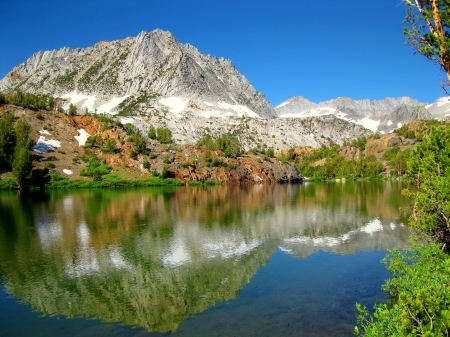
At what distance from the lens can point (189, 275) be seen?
23188 mm

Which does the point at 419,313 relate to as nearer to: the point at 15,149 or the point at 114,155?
the point at 15,149

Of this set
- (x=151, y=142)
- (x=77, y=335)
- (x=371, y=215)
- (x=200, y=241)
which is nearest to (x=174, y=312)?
(x=77, y=335)

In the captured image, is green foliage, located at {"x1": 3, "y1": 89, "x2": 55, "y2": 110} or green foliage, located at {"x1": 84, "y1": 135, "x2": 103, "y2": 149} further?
green foliage, located at {"x1": 3, "y1": 89, "x2": 55, "y2": 110}

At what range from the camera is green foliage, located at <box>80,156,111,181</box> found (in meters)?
108

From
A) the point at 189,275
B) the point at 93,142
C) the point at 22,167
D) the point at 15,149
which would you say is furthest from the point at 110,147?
the point at 189,275

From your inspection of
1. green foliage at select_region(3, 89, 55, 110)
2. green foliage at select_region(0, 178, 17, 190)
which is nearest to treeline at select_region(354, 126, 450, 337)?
green foliage at select_region(0, 178, 17, 190)

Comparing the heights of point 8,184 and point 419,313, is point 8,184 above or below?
above

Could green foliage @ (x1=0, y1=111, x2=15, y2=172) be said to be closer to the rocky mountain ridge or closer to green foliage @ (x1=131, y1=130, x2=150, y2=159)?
the rocky mountain ridge

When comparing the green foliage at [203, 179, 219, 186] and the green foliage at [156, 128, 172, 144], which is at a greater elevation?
the green foliage at [156, 128, 172, 144]

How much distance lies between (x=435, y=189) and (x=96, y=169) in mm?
106858

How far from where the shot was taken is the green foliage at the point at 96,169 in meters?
108

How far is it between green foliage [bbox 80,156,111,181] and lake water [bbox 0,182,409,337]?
66.2 meters

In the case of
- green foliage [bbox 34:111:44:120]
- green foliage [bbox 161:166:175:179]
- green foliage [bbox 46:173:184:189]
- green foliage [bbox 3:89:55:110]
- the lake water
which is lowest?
the lake water

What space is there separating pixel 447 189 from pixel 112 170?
360 ft
